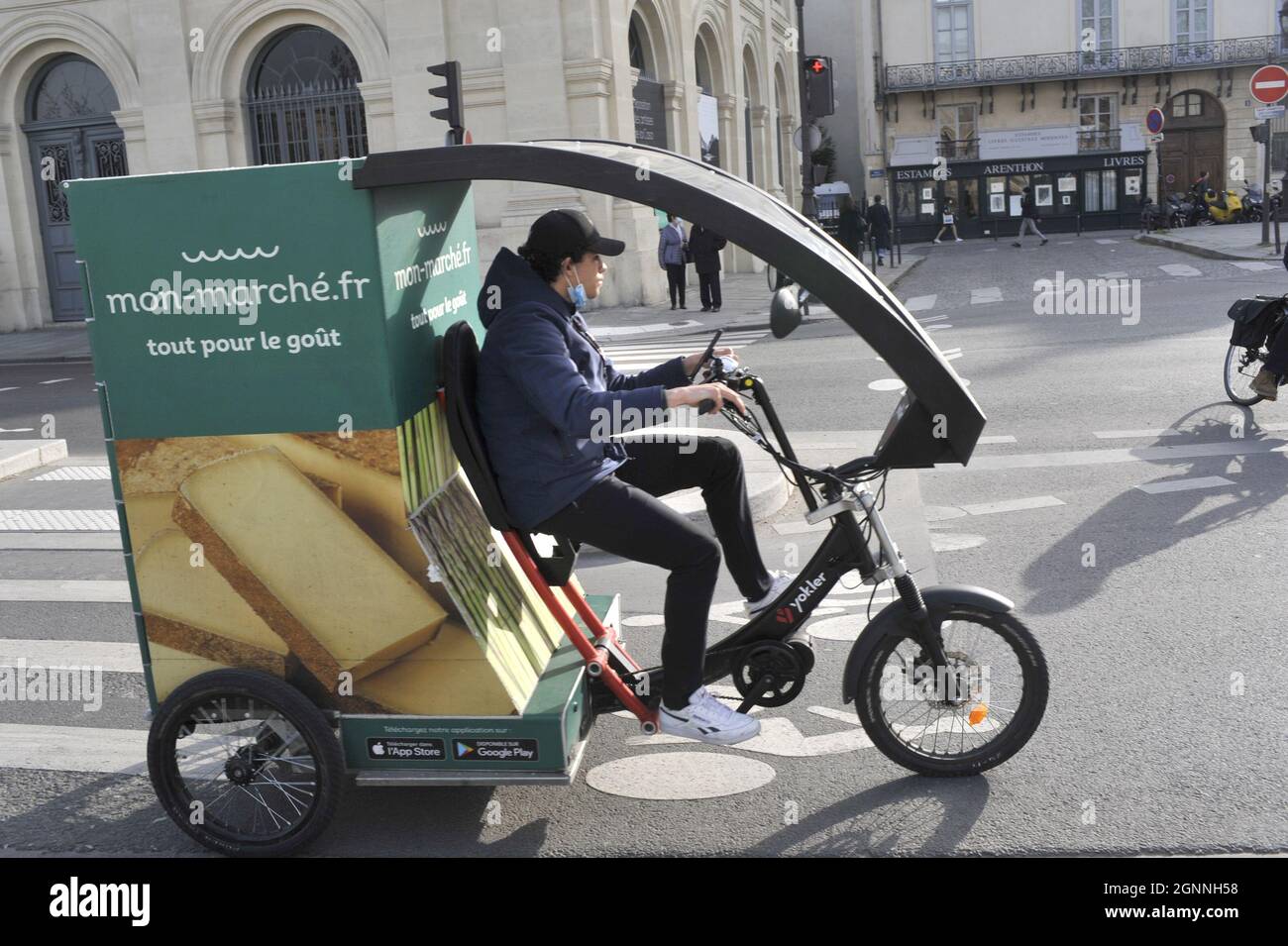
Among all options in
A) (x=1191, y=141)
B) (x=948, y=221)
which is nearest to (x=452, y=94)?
(x=948, y=221)

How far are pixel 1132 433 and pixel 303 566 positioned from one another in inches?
274

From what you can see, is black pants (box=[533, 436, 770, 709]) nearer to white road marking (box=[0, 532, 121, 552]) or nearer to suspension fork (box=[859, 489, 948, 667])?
suspension fork (box=[859, 489, 948, 667])

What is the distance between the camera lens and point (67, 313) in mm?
25469

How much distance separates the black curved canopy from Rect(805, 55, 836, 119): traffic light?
1839 centimetres

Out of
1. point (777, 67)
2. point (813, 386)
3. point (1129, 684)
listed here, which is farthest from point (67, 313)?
point (1129, 684)

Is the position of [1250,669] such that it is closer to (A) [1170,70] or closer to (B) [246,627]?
(B) [246,627]

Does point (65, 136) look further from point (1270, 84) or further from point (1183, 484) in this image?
point (1183, 484)

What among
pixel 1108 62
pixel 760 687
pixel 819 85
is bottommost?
pixel 760 687

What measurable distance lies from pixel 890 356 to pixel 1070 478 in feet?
15.9

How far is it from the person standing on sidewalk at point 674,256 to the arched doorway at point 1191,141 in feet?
109

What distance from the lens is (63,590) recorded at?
684cm

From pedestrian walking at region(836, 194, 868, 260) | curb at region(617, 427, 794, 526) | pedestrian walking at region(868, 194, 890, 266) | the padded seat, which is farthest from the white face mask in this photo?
pedestrian walking at region(868, 194, 890, 266)
